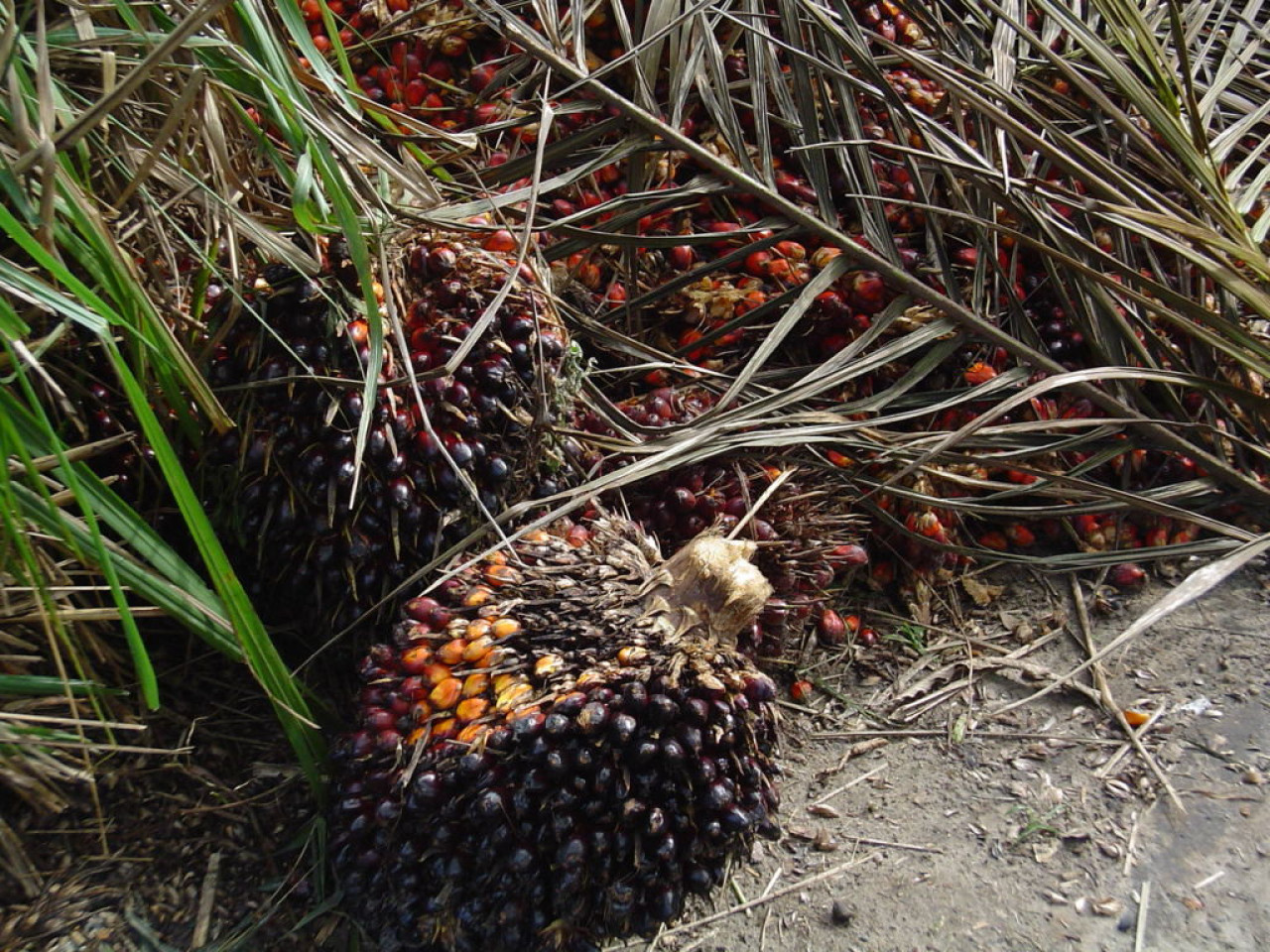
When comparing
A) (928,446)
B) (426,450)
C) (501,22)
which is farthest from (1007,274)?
(426,450)

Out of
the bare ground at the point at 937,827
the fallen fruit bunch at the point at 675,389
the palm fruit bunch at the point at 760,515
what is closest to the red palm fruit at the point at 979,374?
the fallen fruit bunch at the point at 675,389

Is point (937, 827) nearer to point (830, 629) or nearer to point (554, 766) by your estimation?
point (830, 629)

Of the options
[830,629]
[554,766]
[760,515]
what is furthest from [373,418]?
[830,629]

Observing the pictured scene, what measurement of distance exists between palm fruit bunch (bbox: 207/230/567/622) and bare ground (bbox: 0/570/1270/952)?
1.22 ft

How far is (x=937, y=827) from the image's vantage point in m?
1.93

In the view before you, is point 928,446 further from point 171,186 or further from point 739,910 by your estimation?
point 171,186

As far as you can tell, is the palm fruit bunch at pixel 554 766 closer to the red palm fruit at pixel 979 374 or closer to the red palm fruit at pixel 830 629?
the red palm fruit at pixel 830 629

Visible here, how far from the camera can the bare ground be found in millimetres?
1742

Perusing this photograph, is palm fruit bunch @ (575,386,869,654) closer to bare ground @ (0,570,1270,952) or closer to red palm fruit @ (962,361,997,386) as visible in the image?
bare ground @ (0,570,1270,952)

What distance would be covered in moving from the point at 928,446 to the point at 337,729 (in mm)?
1237

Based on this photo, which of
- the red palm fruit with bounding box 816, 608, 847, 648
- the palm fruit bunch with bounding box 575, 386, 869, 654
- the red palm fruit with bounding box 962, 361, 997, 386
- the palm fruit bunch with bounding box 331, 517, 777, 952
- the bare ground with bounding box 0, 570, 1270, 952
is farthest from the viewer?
the red palm fruit with bounding box 962, 361, 997, 386

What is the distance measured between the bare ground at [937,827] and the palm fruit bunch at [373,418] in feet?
1.22

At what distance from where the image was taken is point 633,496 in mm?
2172

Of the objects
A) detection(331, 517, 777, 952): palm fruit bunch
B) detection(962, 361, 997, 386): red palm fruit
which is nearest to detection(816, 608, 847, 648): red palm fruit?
detection(331, 517, 777, 952): palm fruit bunch
